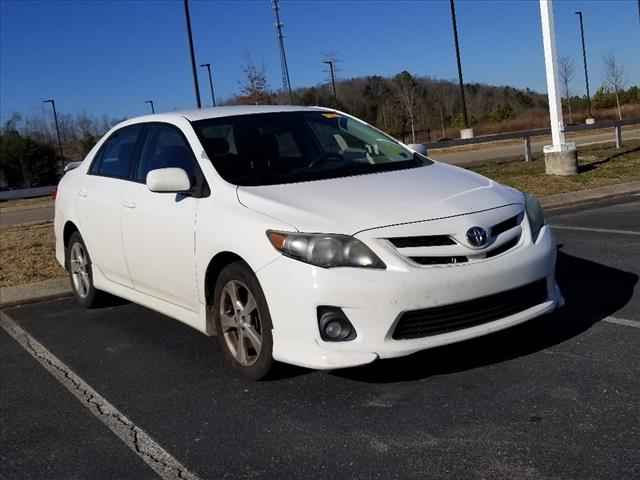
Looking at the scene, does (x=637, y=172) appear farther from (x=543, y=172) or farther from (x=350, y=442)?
(x=350, y=442)

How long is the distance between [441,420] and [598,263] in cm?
368

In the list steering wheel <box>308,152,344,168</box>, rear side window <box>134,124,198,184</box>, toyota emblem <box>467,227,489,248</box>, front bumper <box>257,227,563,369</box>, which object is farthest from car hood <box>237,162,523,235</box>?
rear side window <box>134,124,198,184</box>

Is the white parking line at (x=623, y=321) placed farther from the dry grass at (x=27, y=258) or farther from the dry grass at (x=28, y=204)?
the dry grass at (x=28, y=204)

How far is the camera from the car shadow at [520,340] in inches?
171

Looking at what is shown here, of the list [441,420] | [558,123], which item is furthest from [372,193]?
[558,123]

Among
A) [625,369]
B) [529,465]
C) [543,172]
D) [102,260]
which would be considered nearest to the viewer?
[529,465]

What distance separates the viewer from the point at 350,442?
3.44m

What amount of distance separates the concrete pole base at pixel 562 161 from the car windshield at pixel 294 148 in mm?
8747

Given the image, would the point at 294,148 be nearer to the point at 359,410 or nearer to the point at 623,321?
the point at 359,410

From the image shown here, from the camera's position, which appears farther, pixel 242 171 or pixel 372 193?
pixel 242 171

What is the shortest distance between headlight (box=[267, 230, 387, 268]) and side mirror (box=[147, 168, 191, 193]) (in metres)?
1.04

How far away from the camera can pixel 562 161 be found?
44.7ft

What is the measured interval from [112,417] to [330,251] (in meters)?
1.41

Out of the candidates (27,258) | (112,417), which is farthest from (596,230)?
(27,258)
